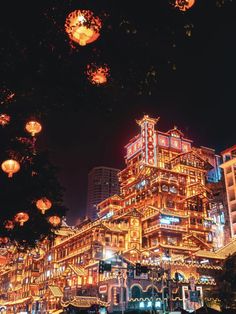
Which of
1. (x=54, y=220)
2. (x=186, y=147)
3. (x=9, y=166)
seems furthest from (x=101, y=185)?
(x=9, y=166)

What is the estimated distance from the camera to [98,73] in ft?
25.1

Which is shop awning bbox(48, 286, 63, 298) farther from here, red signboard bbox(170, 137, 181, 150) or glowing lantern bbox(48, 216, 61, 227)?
glowing lantern bbox(48, 216, 61, 227)

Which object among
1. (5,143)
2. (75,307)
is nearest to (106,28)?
(5,143)

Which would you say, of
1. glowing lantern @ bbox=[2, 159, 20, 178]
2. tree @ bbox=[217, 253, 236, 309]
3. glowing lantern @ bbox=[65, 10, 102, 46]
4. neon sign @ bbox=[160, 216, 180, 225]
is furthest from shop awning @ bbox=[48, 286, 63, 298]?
glowing lantern @ bbox=[65, 10, 102, 46]

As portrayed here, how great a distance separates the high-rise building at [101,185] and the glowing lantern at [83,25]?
165038 millimetres

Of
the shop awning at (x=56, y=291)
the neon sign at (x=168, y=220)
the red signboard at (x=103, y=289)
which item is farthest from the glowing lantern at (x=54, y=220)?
the neon sign at (x=168, y=220)

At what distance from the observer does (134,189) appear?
67562mm

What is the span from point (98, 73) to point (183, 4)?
2220 mm

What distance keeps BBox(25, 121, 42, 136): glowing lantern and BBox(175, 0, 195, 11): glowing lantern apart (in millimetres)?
6022

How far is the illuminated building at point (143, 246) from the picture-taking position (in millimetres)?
40594

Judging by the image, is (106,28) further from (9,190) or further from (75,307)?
(75,307)

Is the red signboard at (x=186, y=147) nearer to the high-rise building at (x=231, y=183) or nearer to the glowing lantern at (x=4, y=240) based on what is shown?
the high-rise building at (x=231, y=183)

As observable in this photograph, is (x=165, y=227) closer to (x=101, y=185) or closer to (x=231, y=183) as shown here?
(x=231, y=183)

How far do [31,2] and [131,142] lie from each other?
221 ft
